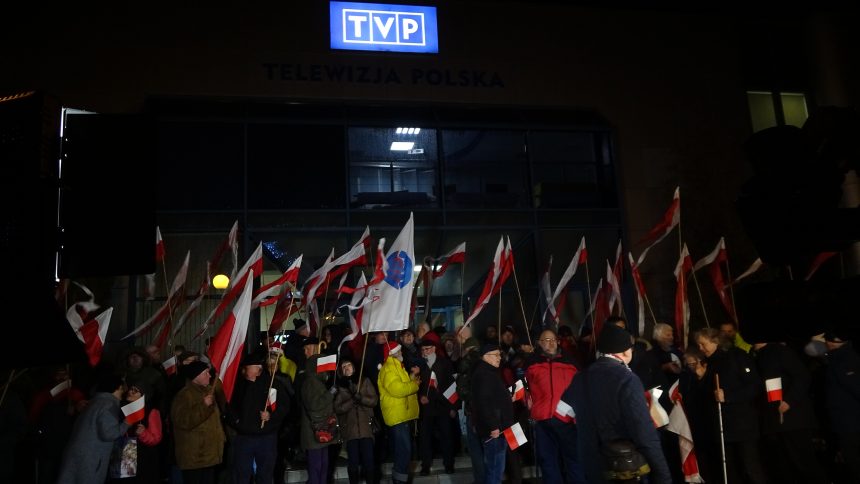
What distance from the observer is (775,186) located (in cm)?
231

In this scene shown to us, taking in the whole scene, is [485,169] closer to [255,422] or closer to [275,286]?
[275,286]

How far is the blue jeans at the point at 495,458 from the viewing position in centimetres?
800

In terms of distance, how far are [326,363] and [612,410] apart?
4.45 m

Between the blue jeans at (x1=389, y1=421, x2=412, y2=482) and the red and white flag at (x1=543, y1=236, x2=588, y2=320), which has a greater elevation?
the red and white flag at (x1=543, y1=236, x2=588, y2=320)

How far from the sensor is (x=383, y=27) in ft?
47.6

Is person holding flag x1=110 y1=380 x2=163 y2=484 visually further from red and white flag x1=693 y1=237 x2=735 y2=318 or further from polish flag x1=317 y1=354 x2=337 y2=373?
red and white flag x1=693 y1=237 x2=735 y2=318

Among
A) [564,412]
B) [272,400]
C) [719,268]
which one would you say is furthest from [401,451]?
[719,268]

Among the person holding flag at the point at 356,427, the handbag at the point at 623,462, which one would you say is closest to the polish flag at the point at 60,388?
the person holding flag at the point at 356,427

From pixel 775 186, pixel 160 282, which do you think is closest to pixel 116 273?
pixel 775 186

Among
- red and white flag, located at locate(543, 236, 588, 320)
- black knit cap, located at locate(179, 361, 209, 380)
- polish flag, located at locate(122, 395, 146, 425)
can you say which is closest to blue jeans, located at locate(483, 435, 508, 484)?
black knit cap, located at locate(179, 361, 209, 380)

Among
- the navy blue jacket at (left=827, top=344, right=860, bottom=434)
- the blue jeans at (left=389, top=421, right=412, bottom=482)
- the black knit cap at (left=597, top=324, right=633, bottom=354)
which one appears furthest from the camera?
the blue jeans at (left=389, top=421, right=412, bottom=482)

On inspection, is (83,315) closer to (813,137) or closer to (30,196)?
(30,196)

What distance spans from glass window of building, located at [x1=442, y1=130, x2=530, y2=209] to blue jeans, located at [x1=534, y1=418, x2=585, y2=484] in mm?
6356

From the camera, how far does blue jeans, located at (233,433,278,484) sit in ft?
26.4
